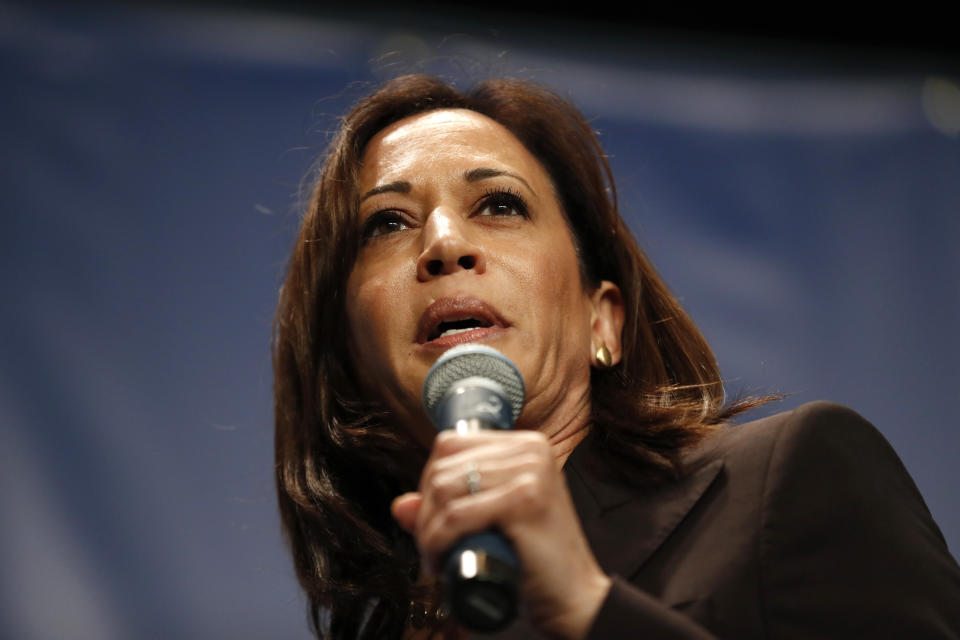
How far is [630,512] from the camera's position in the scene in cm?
143

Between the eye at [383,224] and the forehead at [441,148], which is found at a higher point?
the forehead at [441,148]

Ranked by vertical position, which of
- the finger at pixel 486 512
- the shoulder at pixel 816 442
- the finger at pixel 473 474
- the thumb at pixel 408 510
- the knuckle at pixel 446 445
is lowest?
the shoulder at pixel 816 442

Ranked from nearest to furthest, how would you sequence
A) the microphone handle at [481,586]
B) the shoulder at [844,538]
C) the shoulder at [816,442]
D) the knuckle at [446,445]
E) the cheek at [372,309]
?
1. the microphone handle at [481,586]
2. the knuckle at [446,445]
3. the shoulder at [844,538]
4. the shoulder at [816,442]
5. the cheek at [372,309]

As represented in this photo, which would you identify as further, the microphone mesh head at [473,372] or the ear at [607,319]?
the ear at [607,319]

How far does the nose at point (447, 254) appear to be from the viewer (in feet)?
5.41

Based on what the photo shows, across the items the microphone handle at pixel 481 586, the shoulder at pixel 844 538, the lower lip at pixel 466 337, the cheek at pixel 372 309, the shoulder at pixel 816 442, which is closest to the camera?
the microphone handle at pixel 481 586

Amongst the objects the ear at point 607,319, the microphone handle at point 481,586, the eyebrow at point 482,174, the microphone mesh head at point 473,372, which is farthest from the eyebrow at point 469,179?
the microphone handle at point 481,586

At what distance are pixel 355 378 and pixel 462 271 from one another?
0.45m

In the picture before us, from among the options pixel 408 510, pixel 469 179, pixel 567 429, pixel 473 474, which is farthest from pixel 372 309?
pixel 473 474

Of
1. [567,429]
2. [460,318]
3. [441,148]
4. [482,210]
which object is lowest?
[567,429]

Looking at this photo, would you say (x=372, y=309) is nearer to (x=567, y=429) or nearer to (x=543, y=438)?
(x=567, y=429)

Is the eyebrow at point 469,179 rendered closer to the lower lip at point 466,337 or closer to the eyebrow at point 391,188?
the eyebrow at point 391,188

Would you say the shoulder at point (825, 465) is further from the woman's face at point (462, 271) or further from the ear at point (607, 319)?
the ear at point (607, 319)

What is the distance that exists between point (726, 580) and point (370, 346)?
807 millimetres
